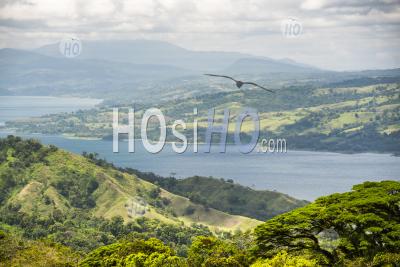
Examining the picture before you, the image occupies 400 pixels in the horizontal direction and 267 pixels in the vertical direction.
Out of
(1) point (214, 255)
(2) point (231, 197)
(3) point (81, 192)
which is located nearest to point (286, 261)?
(1) point (214, 255)

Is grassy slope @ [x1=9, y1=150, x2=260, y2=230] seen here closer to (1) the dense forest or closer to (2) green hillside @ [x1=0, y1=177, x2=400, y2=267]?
(1) the dense forest

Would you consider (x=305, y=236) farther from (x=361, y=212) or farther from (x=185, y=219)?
(x=185, y=219)

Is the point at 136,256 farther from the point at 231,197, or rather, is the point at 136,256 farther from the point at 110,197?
the point at 231,197

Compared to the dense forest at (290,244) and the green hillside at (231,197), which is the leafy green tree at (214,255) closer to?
the dense forest at (290,244)

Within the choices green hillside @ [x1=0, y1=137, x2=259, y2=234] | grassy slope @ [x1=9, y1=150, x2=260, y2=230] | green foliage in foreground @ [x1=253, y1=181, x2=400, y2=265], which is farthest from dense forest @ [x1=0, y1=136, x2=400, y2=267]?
green hillside @ [x1=0, y1=137, x2=259, y2=234]

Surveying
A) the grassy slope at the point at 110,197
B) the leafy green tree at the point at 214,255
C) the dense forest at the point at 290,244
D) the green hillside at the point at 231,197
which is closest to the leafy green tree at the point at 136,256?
the dense forest at the point at 290,244

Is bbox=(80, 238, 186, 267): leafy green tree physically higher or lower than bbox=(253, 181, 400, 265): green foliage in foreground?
lower

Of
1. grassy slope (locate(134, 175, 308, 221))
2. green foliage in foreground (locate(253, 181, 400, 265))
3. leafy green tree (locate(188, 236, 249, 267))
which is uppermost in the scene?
green foliage in foreground (locate(253, 181, 400, 265))

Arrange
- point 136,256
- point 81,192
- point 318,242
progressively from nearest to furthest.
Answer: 1. point 318,242
2. point 136,256
3. point 81,192
